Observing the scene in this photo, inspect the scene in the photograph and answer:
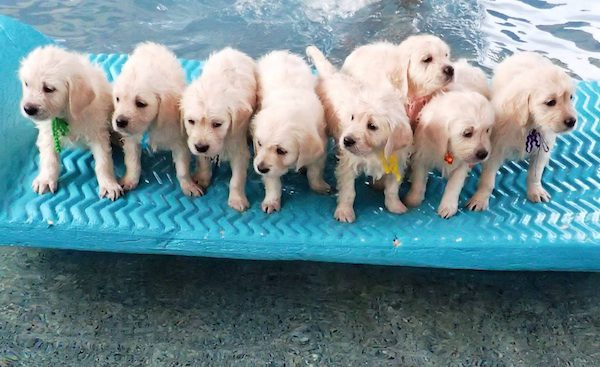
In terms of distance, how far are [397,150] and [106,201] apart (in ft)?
4.87

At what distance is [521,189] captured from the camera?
3504 mm

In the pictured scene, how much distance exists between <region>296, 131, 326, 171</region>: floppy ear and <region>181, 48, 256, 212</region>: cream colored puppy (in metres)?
0.36

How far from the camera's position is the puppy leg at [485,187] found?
10.8ft

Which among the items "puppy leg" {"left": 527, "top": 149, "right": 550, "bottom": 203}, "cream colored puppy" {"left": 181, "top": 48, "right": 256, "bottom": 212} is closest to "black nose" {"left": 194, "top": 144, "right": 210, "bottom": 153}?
"cream colored puppy" {"left": 181, "top": 48, "right": 256, "bottom": 212}

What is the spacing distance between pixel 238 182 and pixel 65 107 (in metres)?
0.92

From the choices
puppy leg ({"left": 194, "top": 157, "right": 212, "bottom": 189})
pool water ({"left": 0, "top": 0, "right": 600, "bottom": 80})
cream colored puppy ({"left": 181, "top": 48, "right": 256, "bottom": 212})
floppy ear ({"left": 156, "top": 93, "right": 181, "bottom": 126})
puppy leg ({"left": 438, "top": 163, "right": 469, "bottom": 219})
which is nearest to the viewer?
cream colored puppy ({"left": 181, "top": 48, "right": 256, "bottom": 212})

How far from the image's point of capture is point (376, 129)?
2.93 meters

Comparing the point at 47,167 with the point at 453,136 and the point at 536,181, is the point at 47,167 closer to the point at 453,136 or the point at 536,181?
the point at 453,136

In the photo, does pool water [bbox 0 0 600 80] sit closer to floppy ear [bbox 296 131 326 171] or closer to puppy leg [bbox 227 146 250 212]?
puppy leg [bbox 227 146 250 212]

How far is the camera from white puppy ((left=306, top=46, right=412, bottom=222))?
2932 millimetres

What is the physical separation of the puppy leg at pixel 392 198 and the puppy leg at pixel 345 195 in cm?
→ 17

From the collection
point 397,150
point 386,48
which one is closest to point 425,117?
point 397,150

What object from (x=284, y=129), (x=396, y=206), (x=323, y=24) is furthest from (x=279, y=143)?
(x=323, y=24)

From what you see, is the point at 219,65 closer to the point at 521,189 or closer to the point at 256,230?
the point at 256,230
